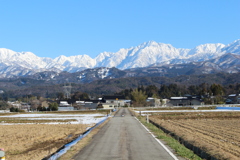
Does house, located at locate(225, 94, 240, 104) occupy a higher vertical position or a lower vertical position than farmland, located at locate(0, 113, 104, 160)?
higher

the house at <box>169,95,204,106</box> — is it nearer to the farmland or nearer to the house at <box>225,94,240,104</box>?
the house at <box>225,94,240,104</box>

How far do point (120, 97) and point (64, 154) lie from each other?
16954 cm

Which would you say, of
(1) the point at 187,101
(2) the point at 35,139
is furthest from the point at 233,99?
(2) the point at 35,139

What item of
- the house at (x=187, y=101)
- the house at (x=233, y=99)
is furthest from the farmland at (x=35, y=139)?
the house at (x=233, y=99)

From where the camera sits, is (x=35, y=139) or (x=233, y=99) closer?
(x=35, y=139)

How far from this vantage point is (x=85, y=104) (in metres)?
162

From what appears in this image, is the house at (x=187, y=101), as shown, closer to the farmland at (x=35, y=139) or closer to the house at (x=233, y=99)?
the house at (x=233, y=99)

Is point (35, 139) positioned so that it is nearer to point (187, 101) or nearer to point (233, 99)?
point (187, 101)

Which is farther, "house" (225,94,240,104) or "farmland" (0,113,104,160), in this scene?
"house" (225,94,240,104)

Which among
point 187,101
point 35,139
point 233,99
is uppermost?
point 233,99

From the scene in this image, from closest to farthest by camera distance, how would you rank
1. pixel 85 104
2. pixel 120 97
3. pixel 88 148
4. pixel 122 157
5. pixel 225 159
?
1. pixel 225 159
2. pixel 122 157
3. pixel 88 148
4. pixel 85 104
5. pixel 120 97

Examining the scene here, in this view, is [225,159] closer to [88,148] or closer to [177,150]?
[177,150]

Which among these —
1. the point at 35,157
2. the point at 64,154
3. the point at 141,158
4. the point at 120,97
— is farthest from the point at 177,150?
the point at 120,97

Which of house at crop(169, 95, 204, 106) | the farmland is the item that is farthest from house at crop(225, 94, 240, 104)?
the farmland
